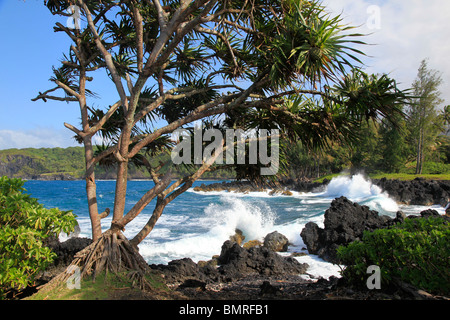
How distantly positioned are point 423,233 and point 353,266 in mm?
782

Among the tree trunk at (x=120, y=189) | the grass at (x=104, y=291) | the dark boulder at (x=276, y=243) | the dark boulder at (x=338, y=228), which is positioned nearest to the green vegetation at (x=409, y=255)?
the grass at (x=104, y=291)

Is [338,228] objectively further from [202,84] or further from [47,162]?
[47,162]

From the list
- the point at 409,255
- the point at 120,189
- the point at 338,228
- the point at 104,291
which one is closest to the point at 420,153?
the point at 338,228

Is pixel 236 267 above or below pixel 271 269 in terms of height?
above

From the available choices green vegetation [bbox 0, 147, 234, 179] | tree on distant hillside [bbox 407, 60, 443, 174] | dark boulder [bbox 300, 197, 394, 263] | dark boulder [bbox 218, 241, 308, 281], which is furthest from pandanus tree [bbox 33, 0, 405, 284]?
green vegetation [bbox 0, 147, 234, 179]

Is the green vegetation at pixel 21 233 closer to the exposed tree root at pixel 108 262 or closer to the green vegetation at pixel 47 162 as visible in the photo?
the exposed tree root at pixel 108 262

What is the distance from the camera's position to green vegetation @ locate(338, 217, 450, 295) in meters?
3.06

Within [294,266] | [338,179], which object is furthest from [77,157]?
[294,266]

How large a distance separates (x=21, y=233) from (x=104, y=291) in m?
1.04

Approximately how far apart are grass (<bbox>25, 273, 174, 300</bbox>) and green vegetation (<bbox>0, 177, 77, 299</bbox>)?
0.37 meters

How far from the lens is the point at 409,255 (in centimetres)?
317

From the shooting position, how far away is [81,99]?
185 inches

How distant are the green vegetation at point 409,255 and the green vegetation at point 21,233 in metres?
3.33
